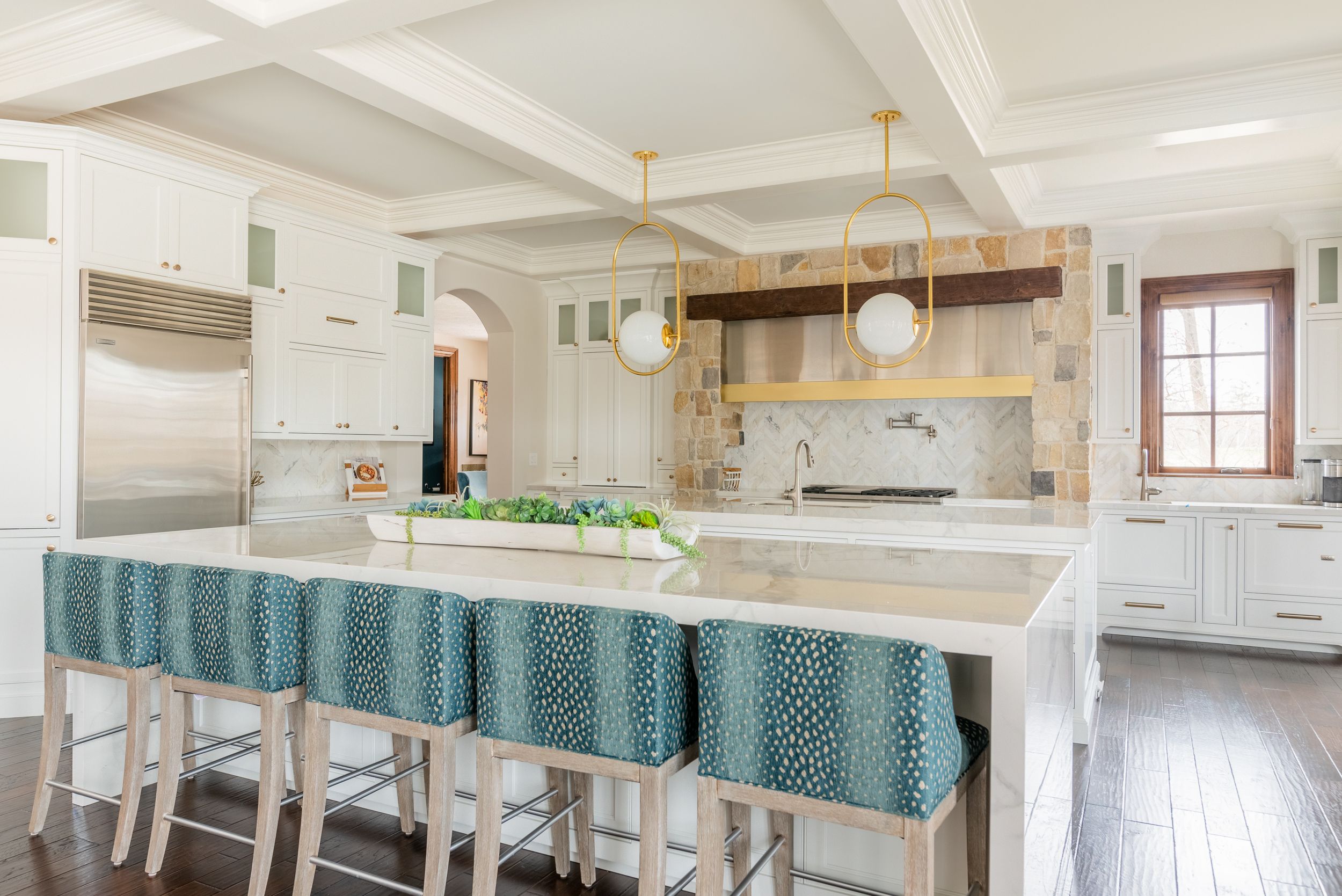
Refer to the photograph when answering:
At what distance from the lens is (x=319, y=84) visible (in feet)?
12.5

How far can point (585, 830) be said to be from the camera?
233 centimetres

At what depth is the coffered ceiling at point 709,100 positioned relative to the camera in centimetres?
316

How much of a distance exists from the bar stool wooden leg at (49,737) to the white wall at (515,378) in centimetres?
438

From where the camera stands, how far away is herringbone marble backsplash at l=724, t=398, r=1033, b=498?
5.96 metres

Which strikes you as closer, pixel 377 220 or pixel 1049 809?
pixel 1049 809

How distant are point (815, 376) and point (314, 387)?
320 centimetres

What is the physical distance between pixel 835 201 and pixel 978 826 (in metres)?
4.29

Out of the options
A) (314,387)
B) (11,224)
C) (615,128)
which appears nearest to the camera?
(11,224)

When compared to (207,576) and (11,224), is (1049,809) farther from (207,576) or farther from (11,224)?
(11,224)

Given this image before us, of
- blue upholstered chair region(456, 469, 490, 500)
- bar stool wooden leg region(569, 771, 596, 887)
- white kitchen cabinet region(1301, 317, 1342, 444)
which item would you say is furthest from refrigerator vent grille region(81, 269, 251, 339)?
blue upholstered chair region(456, 469, 490, 500)

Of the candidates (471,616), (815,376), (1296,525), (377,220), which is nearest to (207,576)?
(471,616)

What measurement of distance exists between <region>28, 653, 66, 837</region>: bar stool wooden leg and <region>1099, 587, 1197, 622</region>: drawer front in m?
5.33

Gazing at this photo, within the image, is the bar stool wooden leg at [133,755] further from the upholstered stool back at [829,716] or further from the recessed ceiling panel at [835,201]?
the recessed ceiling panel at [835,201]

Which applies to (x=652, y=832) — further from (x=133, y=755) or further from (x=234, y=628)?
(x=133, y=755)
